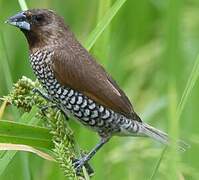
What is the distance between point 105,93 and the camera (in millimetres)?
3621

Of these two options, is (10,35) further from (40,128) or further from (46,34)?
(40,128)

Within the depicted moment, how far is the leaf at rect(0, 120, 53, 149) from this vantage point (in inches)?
113

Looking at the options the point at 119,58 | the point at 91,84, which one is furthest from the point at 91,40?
the point at 119,58

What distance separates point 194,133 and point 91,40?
2.02ft

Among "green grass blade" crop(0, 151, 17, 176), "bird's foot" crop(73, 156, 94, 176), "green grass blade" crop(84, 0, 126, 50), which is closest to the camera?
"green grass blade" crop(0, 151, 17, 176)

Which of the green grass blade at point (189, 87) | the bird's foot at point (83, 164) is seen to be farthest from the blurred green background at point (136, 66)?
the green grass blade at point (189, 87)

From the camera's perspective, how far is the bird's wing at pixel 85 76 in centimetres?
355

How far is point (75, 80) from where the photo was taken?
356cm

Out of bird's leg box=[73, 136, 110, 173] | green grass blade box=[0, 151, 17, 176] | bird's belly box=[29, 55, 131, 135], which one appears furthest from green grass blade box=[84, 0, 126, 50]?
green grass blade box=[0, 151, 17, 176]

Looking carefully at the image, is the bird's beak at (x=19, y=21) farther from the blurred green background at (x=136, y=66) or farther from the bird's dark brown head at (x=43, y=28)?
the blurred green background at (x=136, y=66)

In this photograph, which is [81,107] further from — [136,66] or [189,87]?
[136,66]

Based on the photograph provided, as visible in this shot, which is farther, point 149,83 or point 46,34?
point 149,83

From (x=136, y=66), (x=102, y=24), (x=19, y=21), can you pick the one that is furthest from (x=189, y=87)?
(x=136, y=66)

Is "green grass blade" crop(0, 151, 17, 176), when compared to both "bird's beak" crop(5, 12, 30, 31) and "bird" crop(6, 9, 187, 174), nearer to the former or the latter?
"bird" crop(6, 9, 187, 174)
